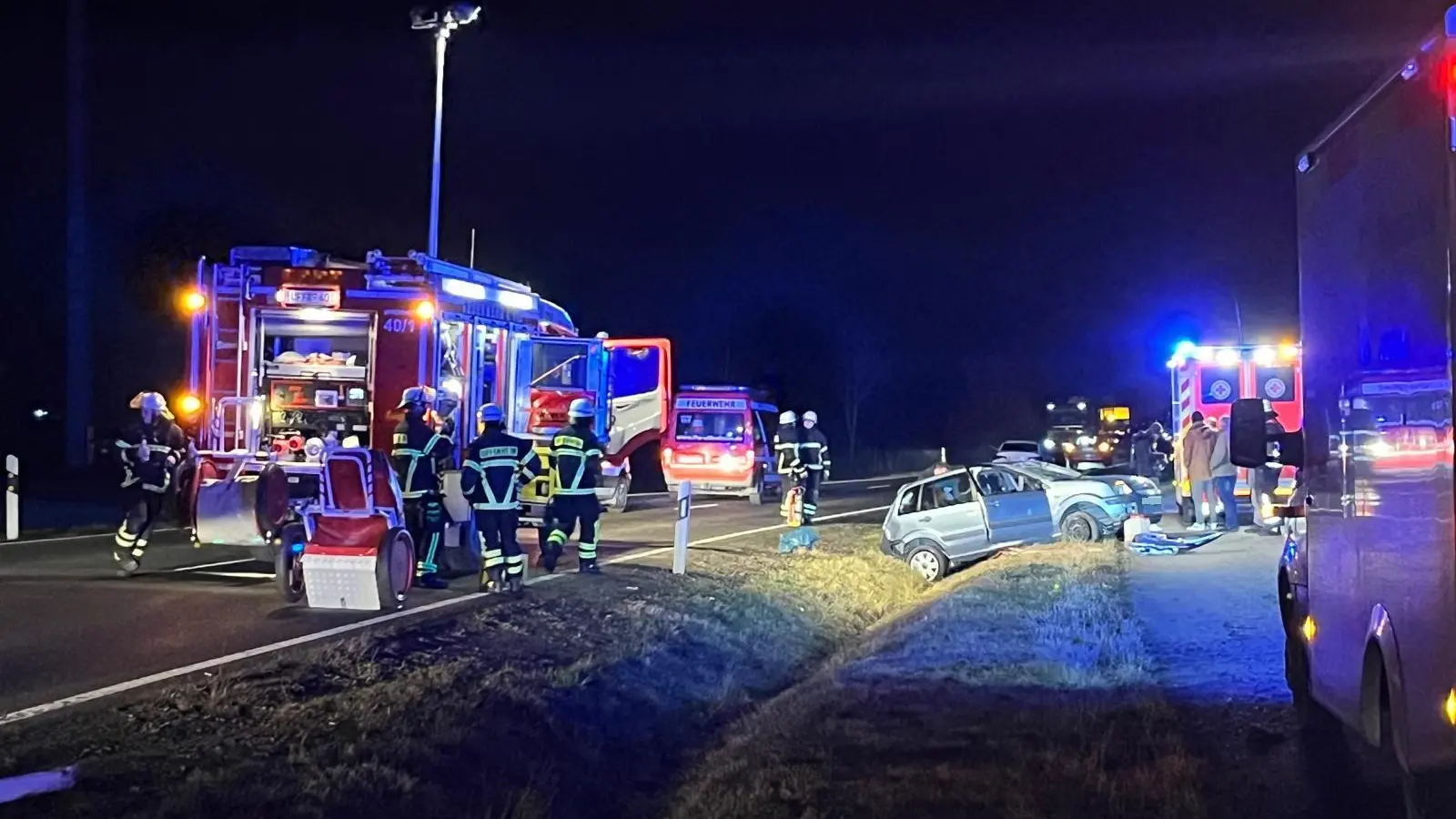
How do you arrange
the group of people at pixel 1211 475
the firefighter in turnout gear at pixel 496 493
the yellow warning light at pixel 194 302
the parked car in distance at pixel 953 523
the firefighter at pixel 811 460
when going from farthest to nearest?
the firefighter at pixel 811 460 < the group of people at pixel 1211 475 < the parked car in distance at pixel 953 523 < the yellow warning light at pixel 194 302 < the firefighter in turnout gear at pixel 496 493

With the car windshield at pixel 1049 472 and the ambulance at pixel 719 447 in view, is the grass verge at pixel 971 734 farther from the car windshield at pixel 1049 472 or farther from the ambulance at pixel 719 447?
the ambulance at pixel 719 447

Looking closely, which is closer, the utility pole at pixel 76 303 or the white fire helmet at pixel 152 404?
the white fire helmet at pixel 152 404

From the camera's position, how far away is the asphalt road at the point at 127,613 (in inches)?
349

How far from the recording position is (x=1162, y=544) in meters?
15.9

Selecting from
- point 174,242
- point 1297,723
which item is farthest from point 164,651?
point 174,242

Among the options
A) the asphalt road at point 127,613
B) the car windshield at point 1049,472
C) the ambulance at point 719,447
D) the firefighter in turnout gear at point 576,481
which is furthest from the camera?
the ambulance at point 719,447

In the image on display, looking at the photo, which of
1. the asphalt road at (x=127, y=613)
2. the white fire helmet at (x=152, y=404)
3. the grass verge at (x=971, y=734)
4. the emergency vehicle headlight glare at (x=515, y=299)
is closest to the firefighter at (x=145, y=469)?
the white fire helmet at (x=152, y=404)

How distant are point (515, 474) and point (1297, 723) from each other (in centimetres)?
688

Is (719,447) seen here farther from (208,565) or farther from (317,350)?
(208,565)

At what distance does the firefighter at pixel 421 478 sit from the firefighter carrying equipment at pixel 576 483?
1047 millimetres

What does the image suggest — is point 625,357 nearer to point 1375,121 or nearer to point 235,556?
point 235,556

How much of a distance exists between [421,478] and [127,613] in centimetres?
268

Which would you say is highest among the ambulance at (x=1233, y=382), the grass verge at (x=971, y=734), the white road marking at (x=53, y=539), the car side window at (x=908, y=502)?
the ambulance at (x=1233, y=382)

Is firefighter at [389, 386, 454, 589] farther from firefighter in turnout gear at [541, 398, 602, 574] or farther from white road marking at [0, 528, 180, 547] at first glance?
white road marking at [0, 528, 180, 547]
